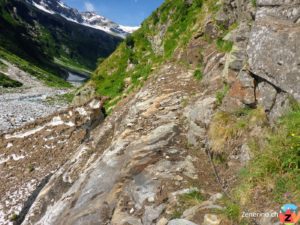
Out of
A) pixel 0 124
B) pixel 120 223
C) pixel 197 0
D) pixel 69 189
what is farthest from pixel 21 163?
pixel 0 124

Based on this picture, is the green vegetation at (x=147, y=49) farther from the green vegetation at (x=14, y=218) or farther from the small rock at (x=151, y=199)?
the small rock at (x=151, y=199)

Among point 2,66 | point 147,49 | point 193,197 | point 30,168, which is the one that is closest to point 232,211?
point 193,197

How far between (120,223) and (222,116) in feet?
15.6

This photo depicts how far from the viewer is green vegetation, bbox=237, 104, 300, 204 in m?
8.77

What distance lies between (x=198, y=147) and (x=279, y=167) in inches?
152

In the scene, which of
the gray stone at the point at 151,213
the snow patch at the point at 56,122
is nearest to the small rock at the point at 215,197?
the gray stone at the point at 151,213

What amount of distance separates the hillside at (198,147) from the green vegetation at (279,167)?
0.03 m

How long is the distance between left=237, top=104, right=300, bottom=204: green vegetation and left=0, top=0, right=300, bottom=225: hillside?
0.03 metres

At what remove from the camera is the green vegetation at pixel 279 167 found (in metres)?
8.77

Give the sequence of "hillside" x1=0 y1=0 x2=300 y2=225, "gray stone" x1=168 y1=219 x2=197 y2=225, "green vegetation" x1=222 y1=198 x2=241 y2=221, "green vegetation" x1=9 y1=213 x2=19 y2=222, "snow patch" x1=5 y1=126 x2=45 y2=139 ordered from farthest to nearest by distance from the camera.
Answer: "snow patch" x1=5 y1=126 x2=45 y2=139, "green vegetation" x1=9 y1=213 x2=19 y2=222, "hillside" x1=0 y1=0 x2=300 y2=225, "gray stone" x1=168 y1=219 x2=197 y2=225, "green vegetation" x1=222 y1=198 x2=241 y2=221

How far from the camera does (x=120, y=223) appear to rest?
10.4 meters

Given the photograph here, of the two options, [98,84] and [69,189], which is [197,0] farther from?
[69,189]

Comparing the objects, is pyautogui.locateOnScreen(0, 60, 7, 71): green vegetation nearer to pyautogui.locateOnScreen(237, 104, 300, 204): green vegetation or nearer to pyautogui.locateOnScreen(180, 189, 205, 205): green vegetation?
pyautogui.locateOnScreen(180, 189, 205, 205): green vegetation

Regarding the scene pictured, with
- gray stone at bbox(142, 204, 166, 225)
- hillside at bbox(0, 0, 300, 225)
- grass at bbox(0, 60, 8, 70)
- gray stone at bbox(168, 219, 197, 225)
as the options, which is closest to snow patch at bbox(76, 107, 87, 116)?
hillside at bbox(0, 0, 300, 225)
